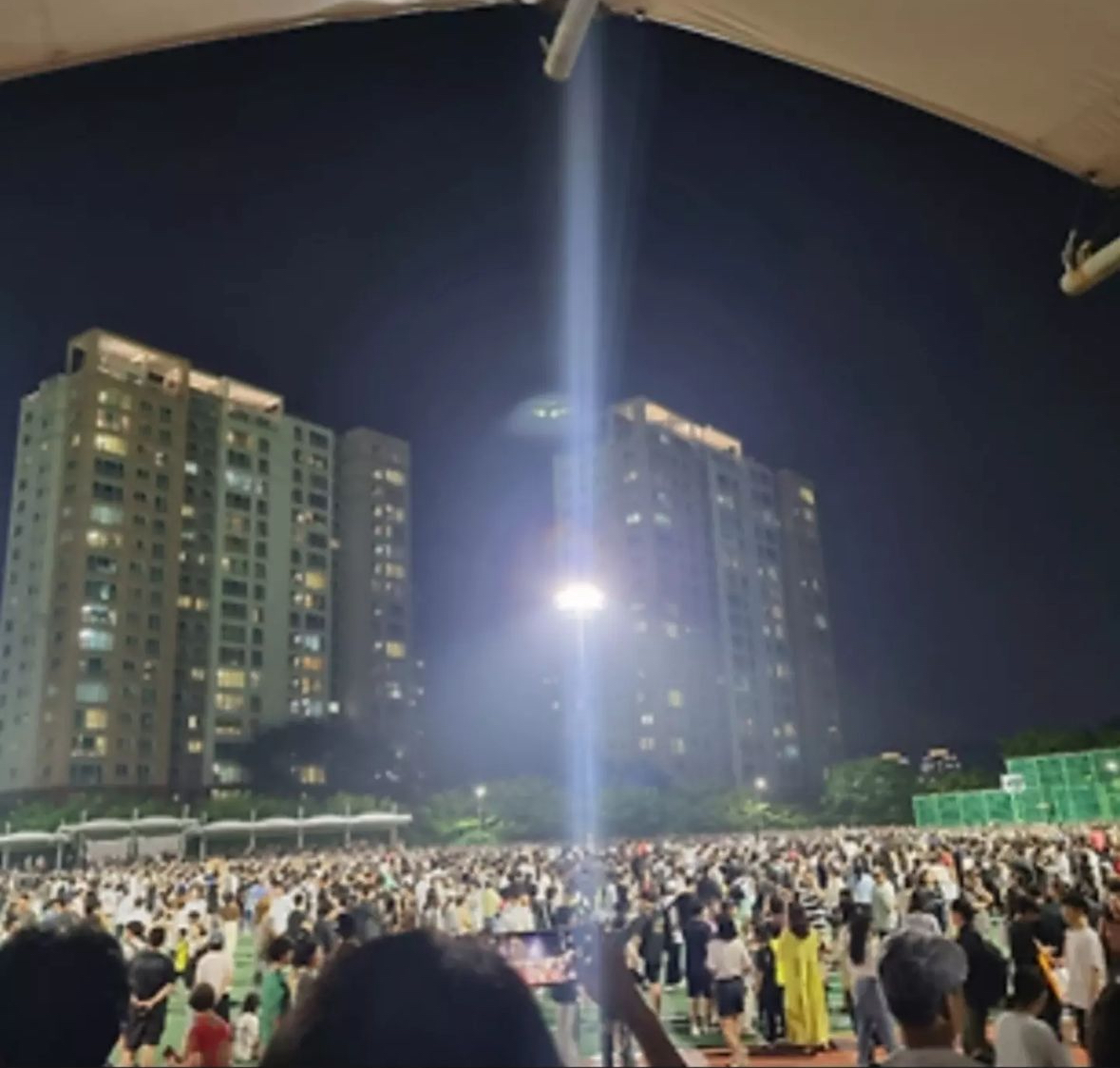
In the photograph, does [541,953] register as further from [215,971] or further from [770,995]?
[770,995]

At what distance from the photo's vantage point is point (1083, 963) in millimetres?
7234

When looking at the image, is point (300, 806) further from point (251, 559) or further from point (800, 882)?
point (800, 882)

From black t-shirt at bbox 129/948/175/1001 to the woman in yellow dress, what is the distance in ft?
17.1

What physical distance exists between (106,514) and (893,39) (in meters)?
66.6

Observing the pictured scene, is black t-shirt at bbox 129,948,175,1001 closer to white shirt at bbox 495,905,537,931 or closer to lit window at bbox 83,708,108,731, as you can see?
white shirt at bbox 495,905,537,931

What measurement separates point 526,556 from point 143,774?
47612mm

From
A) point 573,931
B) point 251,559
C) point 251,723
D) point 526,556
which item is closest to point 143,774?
point 251,723

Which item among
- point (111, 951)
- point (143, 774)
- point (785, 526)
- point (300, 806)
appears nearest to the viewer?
point (111, 951)

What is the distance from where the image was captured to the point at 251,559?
71875 millimetres

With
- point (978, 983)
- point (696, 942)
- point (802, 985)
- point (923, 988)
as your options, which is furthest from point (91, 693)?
point (923, 988)

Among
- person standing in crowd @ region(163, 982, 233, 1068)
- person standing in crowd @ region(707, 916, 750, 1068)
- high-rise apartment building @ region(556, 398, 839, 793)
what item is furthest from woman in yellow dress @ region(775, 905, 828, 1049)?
high-rise apartment building @ region(556, 398, 839, 793)

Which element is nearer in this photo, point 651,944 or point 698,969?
point 698,969

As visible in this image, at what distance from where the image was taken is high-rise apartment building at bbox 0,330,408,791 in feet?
195

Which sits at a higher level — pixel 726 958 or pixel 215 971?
pixel 215 971
